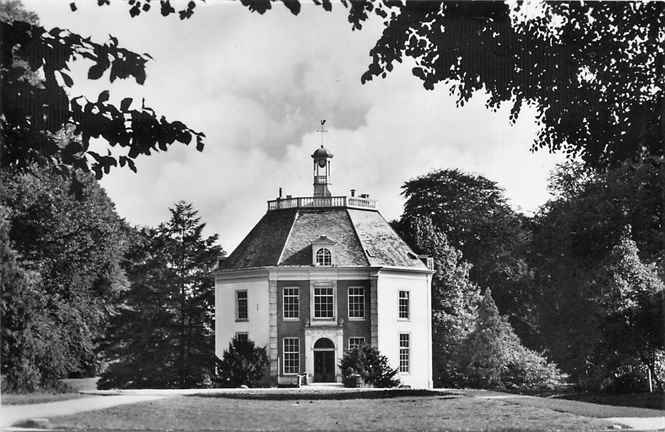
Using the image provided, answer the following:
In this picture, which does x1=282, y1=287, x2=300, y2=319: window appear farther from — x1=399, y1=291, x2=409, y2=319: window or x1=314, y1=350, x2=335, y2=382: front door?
x1=399, y1=291, x2=409, y2=319: window

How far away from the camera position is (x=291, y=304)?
106 ft

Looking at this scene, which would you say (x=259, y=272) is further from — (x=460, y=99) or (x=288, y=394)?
(x=460, y=99)

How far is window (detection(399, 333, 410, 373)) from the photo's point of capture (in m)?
32.2

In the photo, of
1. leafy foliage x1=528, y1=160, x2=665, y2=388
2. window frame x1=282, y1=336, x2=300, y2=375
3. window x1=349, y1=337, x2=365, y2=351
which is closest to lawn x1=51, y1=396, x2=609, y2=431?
leafy foliage x1=528, y1=160, x2=665, y2=388

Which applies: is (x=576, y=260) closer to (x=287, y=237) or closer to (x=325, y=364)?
(x=325, y=364)

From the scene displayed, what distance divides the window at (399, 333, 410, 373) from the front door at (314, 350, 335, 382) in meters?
2.30

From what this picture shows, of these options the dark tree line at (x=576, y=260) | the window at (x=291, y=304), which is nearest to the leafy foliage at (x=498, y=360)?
the dark tree line at (x=576, y=260)

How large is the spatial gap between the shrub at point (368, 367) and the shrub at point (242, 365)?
100 inches

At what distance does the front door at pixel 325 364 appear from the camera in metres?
31.8

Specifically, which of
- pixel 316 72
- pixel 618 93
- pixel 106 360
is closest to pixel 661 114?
pixel 618 93

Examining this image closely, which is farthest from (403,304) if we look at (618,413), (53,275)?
(618,413)

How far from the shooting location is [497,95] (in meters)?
11.8

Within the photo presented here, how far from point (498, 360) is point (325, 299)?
6.07m

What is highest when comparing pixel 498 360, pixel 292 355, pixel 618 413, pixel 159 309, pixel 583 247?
pixel 583 247
